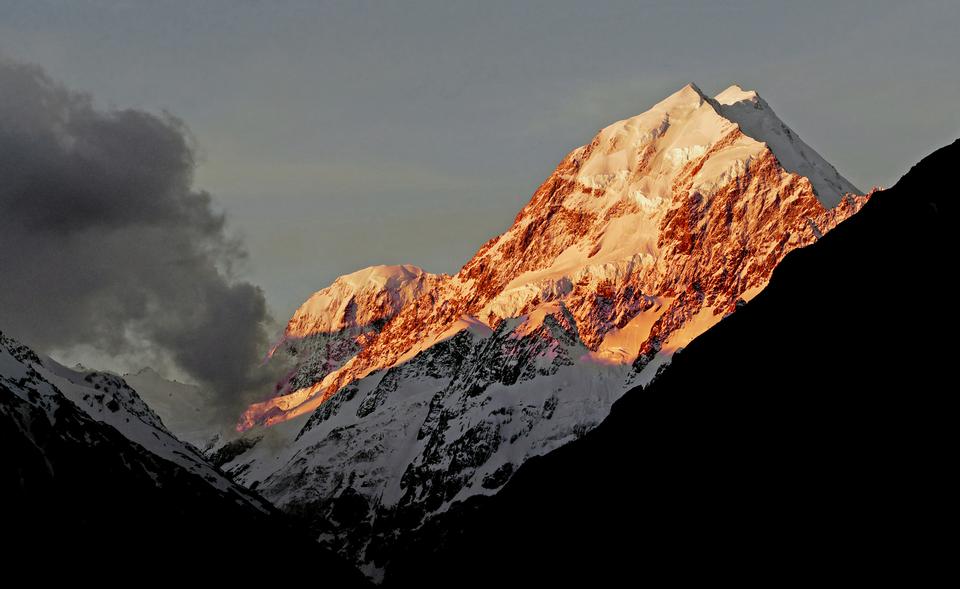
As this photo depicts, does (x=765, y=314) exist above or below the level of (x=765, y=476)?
above

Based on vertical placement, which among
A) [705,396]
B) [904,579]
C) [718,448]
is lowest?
[904,579]

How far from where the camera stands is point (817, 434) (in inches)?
5384

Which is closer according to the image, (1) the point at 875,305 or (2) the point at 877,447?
(2) the point at 877,447

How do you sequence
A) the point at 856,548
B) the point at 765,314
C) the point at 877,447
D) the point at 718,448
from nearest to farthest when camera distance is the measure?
1. the point at 856,548
2. the point at 877,447
3. the point at 718,448
4. the point at 765,314

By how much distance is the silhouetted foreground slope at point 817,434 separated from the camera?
392 feet

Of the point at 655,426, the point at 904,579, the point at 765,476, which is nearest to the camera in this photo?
the point at 904,579

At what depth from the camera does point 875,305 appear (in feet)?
468

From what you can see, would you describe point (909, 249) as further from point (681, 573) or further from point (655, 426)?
point (655, 426)

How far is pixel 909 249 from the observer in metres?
144

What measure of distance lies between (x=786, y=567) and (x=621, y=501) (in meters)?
55.7

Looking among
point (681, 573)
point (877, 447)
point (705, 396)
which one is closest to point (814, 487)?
point (877, 447)

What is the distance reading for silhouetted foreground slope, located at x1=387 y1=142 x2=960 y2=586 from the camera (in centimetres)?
11950

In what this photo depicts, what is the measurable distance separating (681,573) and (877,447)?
2820 cm

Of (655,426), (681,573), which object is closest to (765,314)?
(655,426)
